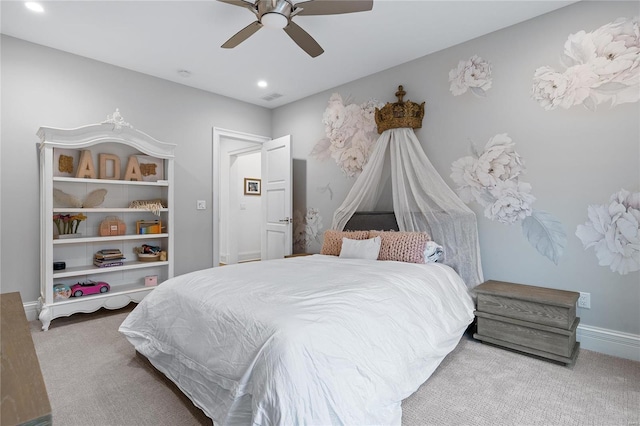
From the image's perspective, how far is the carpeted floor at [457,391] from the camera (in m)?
1.71

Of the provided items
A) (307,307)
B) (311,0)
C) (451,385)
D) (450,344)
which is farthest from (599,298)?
(311,0)

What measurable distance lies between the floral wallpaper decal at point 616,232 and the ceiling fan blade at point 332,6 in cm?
223

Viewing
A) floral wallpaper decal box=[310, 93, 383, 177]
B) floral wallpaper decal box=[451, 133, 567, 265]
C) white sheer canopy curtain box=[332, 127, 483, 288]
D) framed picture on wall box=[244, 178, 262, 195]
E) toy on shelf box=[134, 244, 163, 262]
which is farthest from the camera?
framed picture on wall box=[244, 178, 262, 195]

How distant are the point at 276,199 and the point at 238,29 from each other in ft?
7.44

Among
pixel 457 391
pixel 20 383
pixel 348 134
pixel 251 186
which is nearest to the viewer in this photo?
pixel 20 383

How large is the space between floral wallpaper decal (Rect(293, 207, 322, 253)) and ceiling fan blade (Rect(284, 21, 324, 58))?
2.33 metres

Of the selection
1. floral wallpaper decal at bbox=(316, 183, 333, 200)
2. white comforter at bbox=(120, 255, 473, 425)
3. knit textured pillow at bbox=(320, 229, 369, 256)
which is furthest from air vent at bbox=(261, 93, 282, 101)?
white comforter at bbox=(120, 255, 473, 425)

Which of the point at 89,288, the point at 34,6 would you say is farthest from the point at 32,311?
the point at 34,6

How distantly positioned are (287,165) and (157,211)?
1700 millimetres

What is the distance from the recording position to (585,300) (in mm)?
2543

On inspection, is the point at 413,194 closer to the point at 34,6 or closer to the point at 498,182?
the point at 498,182

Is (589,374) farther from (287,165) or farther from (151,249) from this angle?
(151,249)

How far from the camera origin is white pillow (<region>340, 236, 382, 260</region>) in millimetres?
3002

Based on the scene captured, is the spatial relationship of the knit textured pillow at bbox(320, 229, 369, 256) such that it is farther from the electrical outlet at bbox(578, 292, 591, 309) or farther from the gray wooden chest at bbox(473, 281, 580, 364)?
the electrical outlet at bbox(578, 292, 591, 309)
